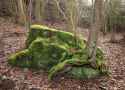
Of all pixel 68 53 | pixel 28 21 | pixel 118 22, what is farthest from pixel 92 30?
pixel 118 22

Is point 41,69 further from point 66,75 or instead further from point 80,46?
point 80,46

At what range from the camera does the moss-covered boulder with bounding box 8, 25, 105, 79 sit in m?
7.15

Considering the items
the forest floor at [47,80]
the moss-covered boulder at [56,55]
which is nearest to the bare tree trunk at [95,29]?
the moss-covered boulder at [56,55]

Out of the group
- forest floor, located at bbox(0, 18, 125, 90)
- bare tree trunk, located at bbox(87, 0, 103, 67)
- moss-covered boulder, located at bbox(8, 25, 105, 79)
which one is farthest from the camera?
moss-covered boulder, located at bbox(8, 25, 105, 79)

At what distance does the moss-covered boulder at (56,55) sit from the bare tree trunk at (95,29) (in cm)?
20

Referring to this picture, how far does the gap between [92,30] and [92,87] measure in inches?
65.2

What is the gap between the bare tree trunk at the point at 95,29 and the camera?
703cm

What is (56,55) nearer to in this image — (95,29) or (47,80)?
(47,80)

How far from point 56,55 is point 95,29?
59.2 inches

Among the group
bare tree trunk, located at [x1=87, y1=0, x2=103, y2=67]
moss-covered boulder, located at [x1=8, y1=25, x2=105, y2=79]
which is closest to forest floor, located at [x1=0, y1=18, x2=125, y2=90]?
moss-covered boulder, located at [x1=8, y1=25, x2=105, y2=79]

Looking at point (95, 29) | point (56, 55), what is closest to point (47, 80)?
point (56, 55)

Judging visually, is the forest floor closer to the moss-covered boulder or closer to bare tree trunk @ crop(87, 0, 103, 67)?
the moss-covered boulder

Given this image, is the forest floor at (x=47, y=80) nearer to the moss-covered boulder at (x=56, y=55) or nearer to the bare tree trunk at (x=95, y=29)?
the moss-covered boulder at (x=56, y=55)

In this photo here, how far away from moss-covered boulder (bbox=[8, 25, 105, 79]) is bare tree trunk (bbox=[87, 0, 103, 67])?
0.67 feet
